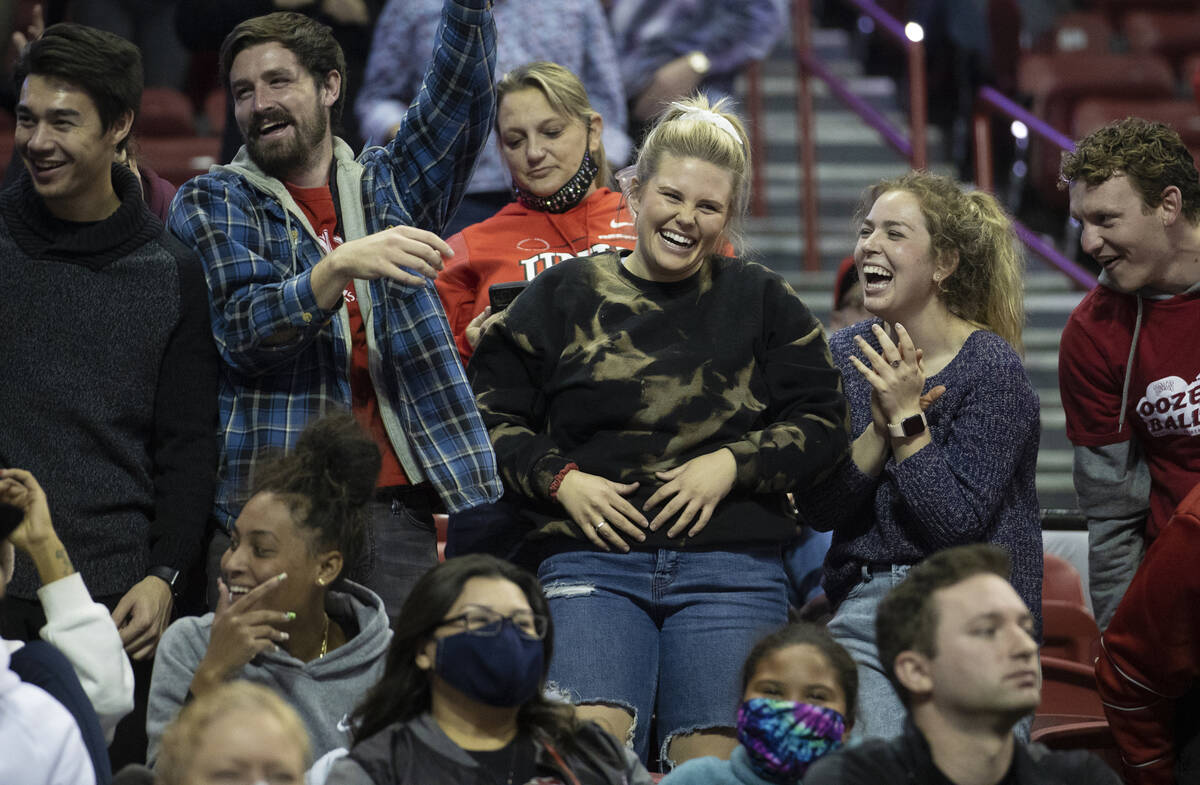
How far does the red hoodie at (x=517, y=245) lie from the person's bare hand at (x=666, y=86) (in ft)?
6.05

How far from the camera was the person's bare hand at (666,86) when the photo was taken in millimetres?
5867

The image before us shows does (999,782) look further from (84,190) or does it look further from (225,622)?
(84,190)

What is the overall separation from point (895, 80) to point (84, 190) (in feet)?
19.8

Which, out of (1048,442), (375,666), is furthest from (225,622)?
(1048,442)

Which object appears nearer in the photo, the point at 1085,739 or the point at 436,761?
the point at 436,761

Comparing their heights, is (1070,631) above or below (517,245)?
below

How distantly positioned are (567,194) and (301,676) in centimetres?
156

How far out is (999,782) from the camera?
243cm

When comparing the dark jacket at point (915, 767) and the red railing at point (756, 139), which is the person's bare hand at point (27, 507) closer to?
the dark jacket at point (915, 767)

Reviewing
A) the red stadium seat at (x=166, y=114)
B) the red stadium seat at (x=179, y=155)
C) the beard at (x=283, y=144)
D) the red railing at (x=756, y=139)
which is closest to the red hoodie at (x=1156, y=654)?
the beard at (x=283, y=144)

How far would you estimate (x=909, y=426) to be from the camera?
10.8 ft

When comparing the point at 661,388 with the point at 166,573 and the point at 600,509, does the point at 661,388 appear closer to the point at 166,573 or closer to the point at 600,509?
the point at 600,509

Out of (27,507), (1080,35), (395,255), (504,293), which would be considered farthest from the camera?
(1080,35)

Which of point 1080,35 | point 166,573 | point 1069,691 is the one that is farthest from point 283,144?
point 1080,35
